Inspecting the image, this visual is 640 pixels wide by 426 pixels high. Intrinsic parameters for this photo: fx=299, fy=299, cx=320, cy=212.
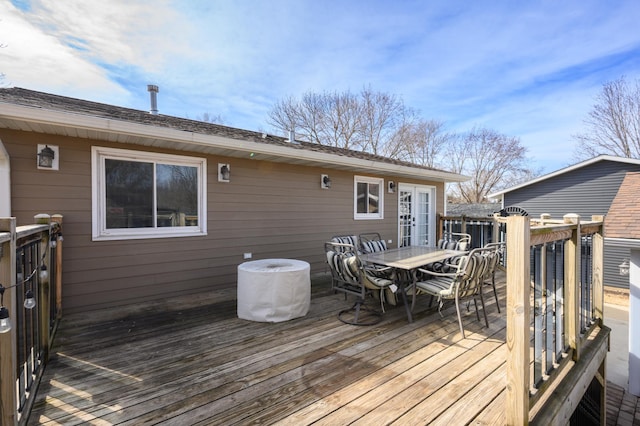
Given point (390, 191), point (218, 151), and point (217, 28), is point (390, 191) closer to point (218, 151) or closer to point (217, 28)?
point (218, 151)

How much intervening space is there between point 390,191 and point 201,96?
1082 cm

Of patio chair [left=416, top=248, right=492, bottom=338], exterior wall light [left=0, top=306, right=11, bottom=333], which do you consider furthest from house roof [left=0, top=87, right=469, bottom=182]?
patio chair [left=416, top=248, right=492, bottom=338]

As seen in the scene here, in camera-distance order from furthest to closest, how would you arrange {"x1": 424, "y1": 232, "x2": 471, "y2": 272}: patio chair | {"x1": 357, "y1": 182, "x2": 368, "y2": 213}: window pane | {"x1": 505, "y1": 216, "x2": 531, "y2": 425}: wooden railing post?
{"x1": 357, "y1": 182, "x2": 368, "y2": 213}: window pane < {"x1": 424, "y1": 232, "x2": 471, "y2": 272}: patio chair < {"x1": 505, "y1": 216, "x2": 531, "y2": 425}: wooden railing post

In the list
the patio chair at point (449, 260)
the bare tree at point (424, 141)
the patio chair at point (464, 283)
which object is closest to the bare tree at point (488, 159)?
the bare tree at point (424, 141)

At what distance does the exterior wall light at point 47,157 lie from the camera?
346cm

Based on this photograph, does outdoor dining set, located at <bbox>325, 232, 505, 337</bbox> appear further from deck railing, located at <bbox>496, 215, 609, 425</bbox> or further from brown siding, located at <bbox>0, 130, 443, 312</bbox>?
brown siding, located at <bbox>0, 130, 443, 312</bbox>

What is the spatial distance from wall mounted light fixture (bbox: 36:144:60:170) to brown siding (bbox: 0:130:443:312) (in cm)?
6

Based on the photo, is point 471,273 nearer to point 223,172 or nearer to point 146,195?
point 223,172

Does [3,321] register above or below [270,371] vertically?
above

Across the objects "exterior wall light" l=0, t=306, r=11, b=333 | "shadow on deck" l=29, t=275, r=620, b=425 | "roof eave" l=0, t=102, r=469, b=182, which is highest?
"roof eave" l=0, t=102, r=469, b=182

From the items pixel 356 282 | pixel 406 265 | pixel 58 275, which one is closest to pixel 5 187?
pixel 58 275

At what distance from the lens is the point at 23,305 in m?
1.86

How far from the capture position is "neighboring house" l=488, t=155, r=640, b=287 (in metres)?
10.3

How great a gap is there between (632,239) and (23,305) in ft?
17.8
